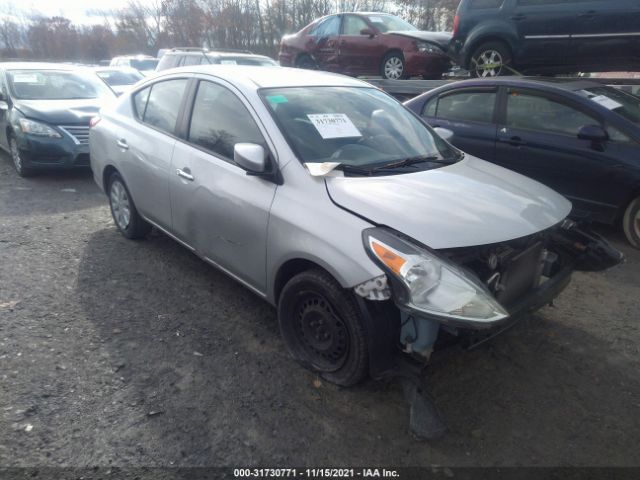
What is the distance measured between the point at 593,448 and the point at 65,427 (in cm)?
271

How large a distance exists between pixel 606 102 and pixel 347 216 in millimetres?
3934

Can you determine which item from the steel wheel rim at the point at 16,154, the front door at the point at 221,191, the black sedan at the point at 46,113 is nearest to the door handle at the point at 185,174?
the front door at the point at 221,191

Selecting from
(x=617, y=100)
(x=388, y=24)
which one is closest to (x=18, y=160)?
(x=388, y=24)

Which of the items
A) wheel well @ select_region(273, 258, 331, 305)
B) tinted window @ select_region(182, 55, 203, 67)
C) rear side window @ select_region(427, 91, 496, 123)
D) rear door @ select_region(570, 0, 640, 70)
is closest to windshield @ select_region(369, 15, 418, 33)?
rear door @ select_region(570, 0, 640, 70)

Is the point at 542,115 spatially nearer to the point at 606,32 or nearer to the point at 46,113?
the point at 606,32

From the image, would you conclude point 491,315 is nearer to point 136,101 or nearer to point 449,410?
point 449,410

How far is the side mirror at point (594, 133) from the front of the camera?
4609mm

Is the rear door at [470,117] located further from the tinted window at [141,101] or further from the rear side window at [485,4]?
the tinted window at [141,101]

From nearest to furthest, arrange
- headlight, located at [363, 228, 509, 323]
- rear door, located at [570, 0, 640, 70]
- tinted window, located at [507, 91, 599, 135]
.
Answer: headlight, located at [363, 228, 509, 323] < tinted window, located at [507, 91, 599, 135] < rear door, located at [570, 0, 640, 70]

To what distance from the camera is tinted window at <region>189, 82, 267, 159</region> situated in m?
3.13

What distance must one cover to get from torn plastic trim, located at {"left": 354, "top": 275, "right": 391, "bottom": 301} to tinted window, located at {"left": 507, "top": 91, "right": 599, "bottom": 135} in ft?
12.3

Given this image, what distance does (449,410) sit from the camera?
2621mm

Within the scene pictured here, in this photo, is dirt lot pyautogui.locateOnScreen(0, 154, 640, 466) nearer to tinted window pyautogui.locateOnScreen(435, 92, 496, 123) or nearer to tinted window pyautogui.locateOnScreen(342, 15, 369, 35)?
tinted window pyautogui.locateOnScreen(435, 92, 496, 123)

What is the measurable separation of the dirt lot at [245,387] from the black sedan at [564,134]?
3.60 ft
